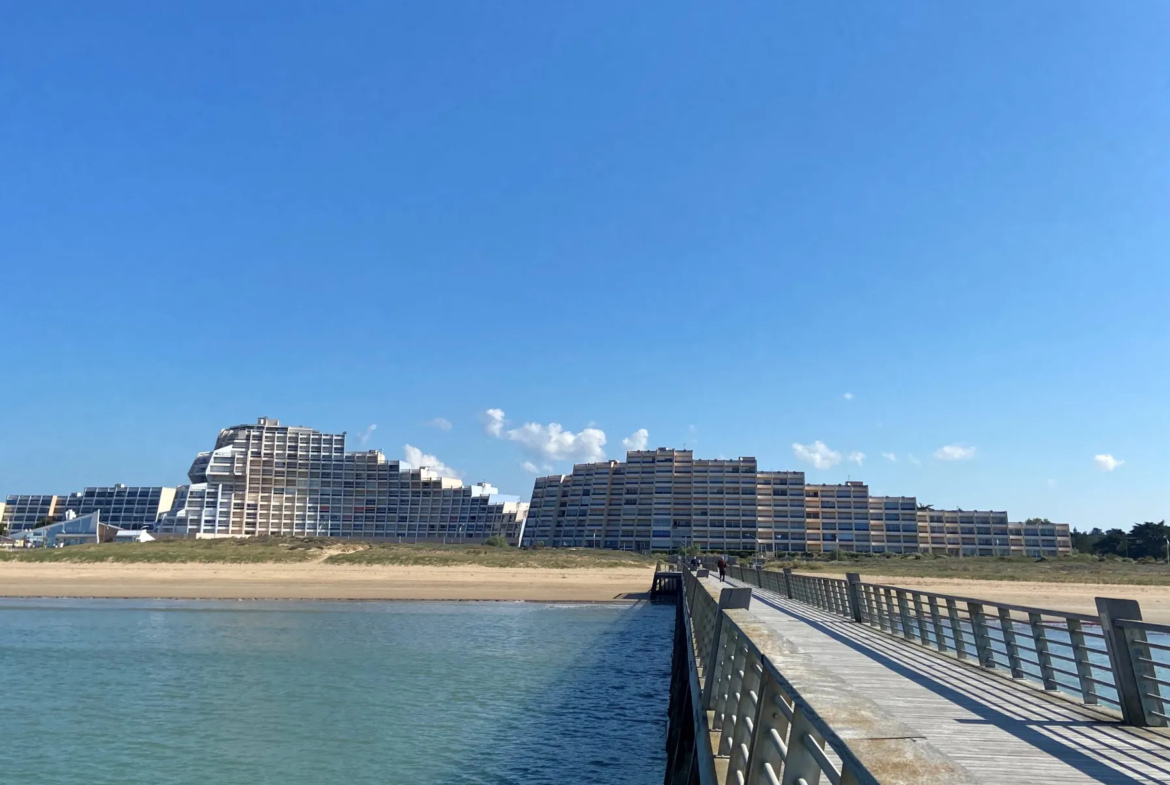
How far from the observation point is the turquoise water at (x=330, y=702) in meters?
14.9

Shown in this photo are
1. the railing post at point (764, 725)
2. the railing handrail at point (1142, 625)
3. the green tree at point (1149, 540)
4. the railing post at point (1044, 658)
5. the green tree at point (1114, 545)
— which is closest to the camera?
the railing post at point (764, 725)

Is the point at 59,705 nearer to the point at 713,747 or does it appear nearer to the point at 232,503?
the point at 713,747

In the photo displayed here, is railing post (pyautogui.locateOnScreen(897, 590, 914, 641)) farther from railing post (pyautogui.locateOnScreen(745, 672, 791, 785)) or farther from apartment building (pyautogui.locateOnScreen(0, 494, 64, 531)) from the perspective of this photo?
apartment building (pyautogui.locateOnScreen(0, 494, 64, 531))

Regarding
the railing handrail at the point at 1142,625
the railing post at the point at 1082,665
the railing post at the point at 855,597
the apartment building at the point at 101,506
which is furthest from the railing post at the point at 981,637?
the apartment building at the point at 101,506

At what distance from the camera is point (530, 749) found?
16062mm

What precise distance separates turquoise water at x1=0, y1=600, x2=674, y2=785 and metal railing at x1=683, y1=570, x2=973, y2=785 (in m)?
8.80

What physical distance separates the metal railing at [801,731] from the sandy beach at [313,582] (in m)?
47.8

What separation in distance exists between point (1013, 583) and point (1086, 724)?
57218mm

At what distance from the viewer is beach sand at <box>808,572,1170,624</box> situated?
148 feet

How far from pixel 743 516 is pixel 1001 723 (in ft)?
483

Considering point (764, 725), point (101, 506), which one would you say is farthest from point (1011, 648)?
point (101, 506)

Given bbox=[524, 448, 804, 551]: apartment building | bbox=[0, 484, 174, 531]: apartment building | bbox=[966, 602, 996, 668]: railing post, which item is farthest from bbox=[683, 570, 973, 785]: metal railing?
bbox=[0, 484, 174, 531]: apartment building

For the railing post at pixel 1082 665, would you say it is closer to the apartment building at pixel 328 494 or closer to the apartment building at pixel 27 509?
the apartment building at pixel 328 494

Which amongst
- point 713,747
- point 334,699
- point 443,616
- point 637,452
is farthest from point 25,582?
point 637,452
